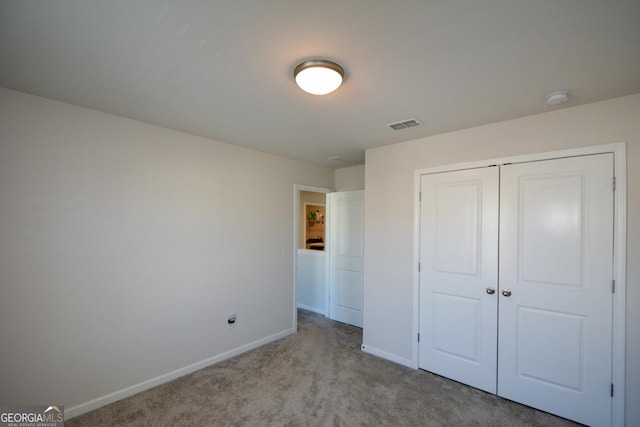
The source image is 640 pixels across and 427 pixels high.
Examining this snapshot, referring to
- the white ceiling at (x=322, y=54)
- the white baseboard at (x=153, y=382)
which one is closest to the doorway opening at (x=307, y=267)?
the white baseboard at (x=153, y=382)

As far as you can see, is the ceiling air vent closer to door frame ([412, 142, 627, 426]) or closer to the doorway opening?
door frame ([412, 142, 627, 426])

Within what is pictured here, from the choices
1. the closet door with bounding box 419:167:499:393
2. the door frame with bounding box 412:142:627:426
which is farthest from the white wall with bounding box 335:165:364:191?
the door frame with bounding box 412:142:627:426

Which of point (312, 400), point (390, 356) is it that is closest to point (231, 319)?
point (312, 400)

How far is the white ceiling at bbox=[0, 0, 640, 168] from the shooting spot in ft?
4.27

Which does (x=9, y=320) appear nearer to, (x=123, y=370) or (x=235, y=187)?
(x=123, y=370)

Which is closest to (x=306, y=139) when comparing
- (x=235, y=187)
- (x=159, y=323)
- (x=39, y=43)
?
(x=235, y=187)

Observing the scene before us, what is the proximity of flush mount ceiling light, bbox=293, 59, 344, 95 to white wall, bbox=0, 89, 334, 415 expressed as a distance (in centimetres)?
A: 185

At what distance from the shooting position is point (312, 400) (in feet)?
8.25

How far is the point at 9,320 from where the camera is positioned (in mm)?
2039

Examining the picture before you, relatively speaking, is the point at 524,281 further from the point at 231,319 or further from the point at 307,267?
the point at 307,267

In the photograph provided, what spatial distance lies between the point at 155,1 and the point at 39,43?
2.80 ft

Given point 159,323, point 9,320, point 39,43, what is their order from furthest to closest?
point 159,323
point 9,320
point 39,43

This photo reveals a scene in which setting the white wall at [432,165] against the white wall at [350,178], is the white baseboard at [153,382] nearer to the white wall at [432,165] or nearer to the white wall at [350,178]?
the white wall at [432,165]

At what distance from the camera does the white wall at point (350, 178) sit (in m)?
4.56
